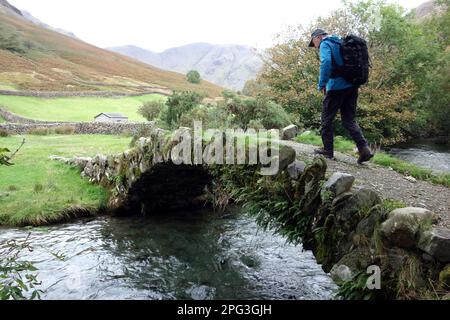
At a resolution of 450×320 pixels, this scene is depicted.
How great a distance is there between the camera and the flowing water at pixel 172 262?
757 centimetres

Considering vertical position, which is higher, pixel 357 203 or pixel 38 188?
pixel 357 203

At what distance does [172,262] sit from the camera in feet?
30.3

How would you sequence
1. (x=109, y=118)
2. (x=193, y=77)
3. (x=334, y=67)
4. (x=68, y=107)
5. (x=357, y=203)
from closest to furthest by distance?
(x=357, y=203)
(x=334, y=67)
(x=109, y=118)
(x=68, y=107)
(x=193, y=77)

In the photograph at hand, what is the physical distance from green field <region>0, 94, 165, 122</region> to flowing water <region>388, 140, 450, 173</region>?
24.0 meters

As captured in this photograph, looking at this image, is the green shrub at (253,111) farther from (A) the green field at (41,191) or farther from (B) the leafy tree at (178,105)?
(A) the green field at (41,191)

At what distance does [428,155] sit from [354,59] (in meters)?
18.8

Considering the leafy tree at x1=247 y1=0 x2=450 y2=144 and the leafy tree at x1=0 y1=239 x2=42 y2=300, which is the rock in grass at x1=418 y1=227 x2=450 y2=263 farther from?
the leafy tree at x1=247 y1=0 x2=450 y2=144

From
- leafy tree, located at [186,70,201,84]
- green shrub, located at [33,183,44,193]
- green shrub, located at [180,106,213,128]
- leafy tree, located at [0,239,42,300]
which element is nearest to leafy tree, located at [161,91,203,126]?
green shrub, located at [180,106,213,128]

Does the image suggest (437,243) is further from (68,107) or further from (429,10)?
(429,10)

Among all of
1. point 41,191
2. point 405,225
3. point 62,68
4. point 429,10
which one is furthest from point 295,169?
point 429,10

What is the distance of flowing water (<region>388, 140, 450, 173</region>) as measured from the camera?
61.0 feet

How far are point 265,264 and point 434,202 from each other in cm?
407

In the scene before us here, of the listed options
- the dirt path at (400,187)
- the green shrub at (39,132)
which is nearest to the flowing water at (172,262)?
the dirt path at (400,187)

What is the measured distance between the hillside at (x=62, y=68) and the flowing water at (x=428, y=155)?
94.7 ft
